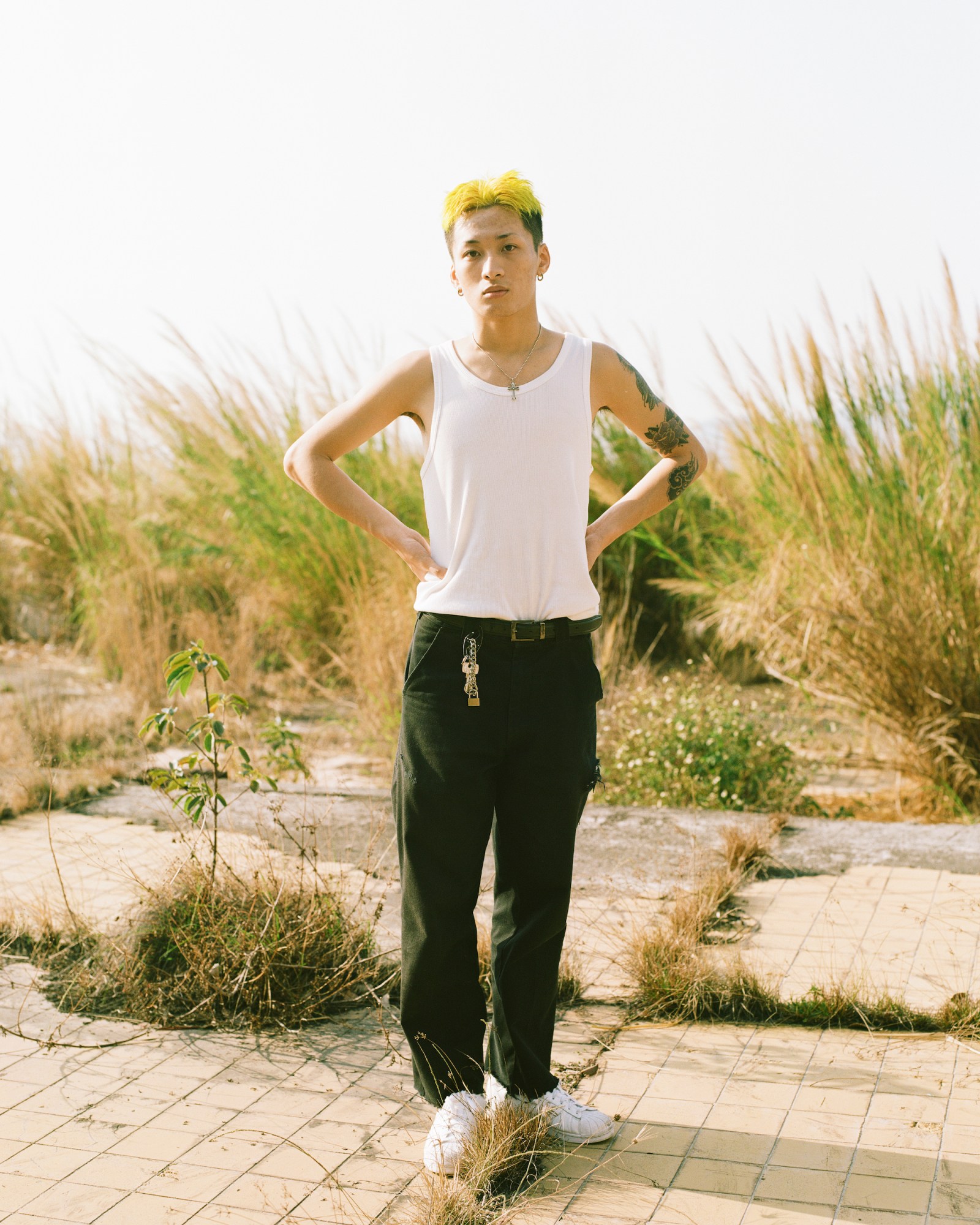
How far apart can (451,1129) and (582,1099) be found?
1.47ft

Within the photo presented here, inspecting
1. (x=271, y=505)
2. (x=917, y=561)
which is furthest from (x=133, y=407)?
(x=917, y=561)

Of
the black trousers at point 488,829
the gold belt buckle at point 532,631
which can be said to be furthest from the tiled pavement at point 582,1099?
the gold belt buckle at point 532,631

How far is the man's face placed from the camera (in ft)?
8.16

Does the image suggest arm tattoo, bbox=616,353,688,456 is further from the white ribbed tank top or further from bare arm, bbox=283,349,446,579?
bare arm, bbox=283,349,446,579

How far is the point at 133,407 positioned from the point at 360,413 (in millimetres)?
7993

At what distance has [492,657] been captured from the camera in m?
2.44

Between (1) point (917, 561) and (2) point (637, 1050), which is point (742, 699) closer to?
(1) point (917, 561)

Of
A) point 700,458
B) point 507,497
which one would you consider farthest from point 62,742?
point 507,497

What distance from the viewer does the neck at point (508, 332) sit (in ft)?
8.27

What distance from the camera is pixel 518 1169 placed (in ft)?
8.19

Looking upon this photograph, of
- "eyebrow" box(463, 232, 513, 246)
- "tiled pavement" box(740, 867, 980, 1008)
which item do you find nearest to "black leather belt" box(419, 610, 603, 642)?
"eyebrow" box(463, 232, 513, 246)

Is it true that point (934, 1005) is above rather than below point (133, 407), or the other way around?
below

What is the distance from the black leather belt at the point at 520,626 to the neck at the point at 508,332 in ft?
1.83

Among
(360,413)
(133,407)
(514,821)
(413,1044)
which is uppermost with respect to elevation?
(133,407)
